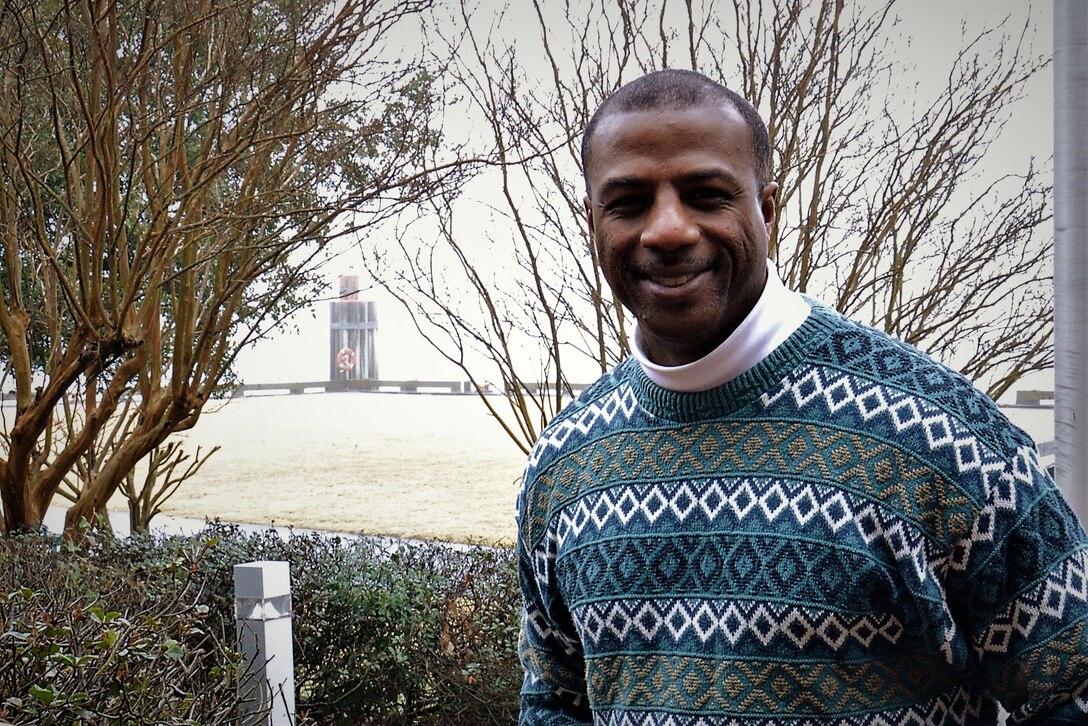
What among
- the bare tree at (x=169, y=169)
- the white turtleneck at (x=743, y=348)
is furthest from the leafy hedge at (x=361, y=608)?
the white turtleneck at (x=743, y=348)

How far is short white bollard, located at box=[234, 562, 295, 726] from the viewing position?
3.18 m

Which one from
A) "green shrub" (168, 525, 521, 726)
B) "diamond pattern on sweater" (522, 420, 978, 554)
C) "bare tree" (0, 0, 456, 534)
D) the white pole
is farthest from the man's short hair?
"bare tree" (0, 0, 456, 534)

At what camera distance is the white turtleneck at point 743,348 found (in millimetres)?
1168

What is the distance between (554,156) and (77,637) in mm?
2341

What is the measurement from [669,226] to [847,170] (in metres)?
3.03

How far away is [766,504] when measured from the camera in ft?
3.70

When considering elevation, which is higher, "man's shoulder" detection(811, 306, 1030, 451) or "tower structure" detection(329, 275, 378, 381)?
"tower structure" detection(329, 275, 378, 381)

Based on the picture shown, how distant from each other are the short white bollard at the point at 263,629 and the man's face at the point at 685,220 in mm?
2273

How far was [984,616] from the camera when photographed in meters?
1.07

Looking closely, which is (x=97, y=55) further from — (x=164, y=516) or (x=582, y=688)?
(x=164, y=516)

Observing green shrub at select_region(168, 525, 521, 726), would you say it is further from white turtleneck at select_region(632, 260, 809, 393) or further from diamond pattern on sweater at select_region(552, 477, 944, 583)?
white turtleneck at select_region(632, 260, 809, 393)

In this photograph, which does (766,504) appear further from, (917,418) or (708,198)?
(708,198)

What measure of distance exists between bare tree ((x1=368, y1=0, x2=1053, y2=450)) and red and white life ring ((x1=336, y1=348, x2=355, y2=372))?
4.03 m

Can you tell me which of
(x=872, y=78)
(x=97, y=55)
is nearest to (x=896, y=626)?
(x=872, y=78)
